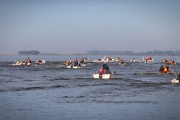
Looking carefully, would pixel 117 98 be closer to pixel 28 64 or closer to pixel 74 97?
pixel 74 97

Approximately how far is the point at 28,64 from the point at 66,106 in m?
70.7

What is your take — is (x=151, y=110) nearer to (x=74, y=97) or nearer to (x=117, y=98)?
(x=117, y=98)

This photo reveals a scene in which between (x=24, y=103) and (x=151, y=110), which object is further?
(x=24, y=103)

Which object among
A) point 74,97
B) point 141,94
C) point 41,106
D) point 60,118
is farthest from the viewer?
point 141,94

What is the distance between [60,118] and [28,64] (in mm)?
74656

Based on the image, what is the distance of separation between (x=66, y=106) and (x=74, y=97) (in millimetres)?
4652

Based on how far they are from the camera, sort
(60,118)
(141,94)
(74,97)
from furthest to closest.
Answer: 1. (141,94)
2. (74,97)
3. (60,118)

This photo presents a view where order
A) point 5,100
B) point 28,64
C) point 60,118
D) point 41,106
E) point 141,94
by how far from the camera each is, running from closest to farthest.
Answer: point 60,118
point 41,106
point 5,100
point 141,94
point 28,64

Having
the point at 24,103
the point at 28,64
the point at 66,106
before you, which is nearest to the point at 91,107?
the point at 66,106

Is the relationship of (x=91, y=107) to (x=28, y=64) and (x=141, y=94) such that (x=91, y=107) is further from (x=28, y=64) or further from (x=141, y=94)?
(x=28, y=64)

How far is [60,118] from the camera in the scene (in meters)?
20.2

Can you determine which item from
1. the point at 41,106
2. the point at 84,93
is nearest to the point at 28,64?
the point at 84,93

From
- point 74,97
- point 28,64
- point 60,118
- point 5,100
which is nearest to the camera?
point 60,118

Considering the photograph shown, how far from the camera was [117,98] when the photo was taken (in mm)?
28250
